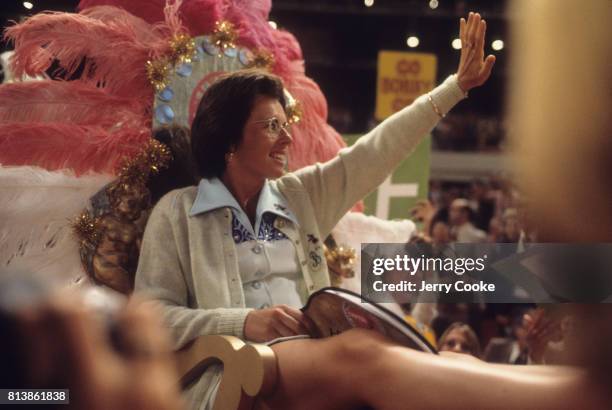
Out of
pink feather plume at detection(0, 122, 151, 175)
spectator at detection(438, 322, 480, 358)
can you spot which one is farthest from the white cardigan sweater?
spectator at detection(438, 322, 480, 358)

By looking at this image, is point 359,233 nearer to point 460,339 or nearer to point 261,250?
point 261,250

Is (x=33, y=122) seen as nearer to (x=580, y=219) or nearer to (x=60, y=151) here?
(x=60, y=151)

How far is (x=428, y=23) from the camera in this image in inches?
299

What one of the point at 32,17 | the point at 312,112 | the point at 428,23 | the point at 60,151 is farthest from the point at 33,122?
the point at 428,23

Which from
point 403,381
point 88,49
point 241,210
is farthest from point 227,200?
point 403,381

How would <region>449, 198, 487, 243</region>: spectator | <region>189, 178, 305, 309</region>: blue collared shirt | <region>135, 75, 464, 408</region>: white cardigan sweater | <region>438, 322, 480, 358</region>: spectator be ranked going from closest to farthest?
1. <region>135, 75, 464, 408</region>: white cardigan sweater
2. <region>189, 178, 305, 309</region>: blue collared shirt
3. <region>438, 322, 480, 358</region>: spectator
4. <region>449, 198, 487, 243</region>: spectator

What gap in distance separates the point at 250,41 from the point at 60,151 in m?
0.49

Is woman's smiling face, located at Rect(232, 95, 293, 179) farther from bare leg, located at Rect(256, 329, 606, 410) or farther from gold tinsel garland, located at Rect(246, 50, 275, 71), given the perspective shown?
bare leg, located at Rect(256, 329, 606, 410)

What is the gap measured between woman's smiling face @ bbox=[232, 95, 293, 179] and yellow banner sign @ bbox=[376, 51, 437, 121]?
6.91 ft

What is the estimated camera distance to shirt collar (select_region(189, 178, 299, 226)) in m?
1.63

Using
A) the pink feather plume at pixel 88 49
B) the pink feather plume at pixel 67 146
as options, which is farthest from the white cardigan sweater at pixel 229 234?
the pink feather plume at pixel 88 49

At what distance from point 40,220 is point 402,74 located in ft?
7.81

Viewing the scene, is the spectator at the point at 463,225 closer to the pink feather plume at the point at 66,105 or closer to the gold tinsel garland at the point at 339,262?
the gold tinsel garland at the point at 339,262

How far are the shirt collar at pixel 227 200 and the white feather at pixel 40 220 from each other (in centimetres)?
Result: 29
